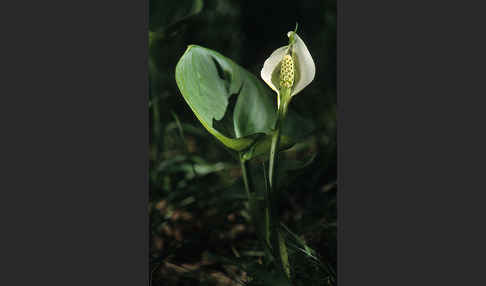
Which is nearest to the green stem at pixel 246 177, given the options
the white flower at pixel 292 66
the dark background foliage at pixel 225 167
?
the dark background foliage at pixel 225 167

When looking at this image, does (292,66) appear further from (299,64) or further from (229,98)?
(229,98)

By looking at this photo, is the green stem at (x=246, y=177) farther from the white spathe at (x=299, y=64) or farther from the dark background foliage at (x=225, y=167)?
the white spathe at (x=299, y=64)

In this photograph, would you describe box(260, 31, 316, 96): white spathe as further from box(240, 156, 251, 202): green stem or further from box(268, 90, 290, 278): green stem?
box(240, 156, 251, 202): green stem

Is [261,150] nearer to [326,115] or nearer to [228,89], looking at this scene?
[228,89]

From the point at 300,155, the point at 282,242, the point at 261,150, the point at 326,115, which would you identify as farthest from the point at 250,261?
the point at 326,115

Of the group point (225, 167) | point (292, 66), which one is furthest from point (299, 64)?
point (225, 167)

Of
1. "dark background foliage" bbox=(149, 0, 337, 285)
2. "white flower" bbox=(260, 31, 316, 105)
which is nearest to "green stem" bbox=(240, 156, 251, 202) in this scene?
"dark background foliage" bbox=(149, 0, 337, 285)

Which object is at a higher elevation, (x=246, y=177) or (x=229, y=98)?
(x=229, y=98)
